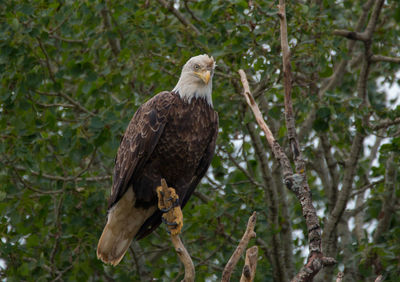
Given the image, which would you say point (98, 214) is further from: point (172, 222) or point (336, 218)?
point (336, 218)

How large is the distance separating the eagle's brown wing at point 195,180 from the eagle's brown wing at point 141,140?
1.35 ft

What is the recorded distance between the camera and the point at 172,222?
4555 mm

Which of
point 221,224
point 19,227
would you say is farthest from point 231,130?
point 19,227

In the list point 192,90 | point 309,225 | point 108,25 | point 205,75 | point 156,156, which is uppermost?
point 108,25

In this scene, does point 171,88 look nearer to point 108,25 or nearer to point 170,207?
point 108,25

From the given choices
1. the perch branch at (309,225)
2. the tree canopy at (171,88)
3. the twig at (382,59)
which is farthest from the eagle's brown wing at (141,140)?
the twig at (382,59)

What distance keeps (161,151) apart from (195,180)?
50 centimetres

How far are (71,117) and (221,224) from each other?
7.18ft

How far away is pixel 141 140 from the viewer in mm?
4617

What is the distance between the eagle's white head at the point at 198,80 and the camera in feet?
15.5

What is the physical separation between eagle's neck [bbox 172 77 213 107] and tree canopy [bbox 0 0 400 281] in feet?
1.83

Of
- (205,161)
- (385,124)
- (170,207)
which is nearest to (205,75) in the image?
(205,161)

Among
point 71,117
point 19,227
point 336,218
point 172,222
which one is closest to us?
point 172,222

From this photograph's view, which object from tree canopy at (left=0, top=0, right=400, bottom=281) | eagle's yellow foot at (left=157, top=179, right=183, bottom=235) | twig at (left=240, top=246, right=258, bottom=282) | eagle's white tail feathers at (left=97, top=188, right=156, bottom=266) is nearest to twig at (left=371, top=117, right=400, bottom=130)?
tree canopy at (left=0, top=0, right=400, bottom=281)
